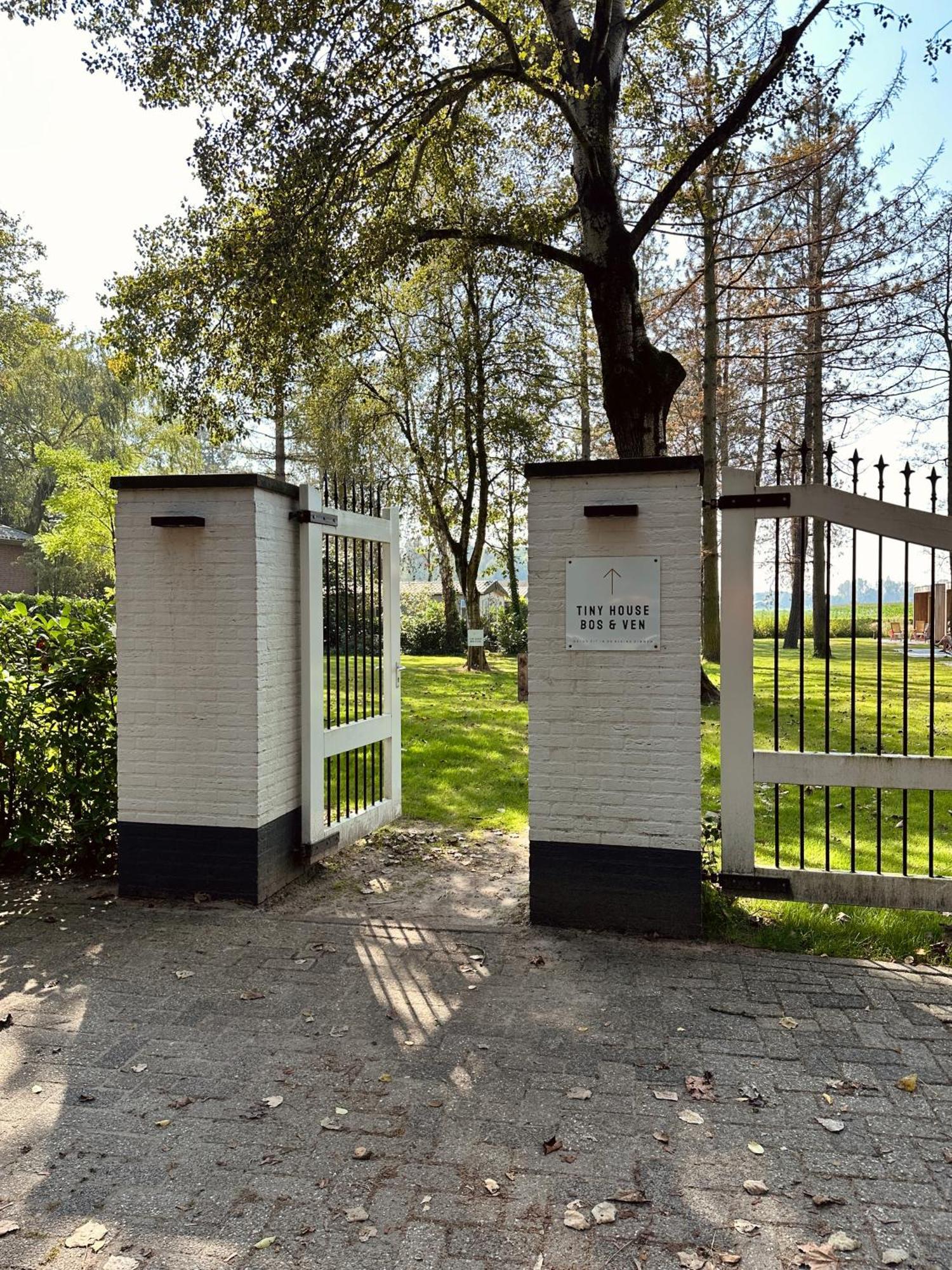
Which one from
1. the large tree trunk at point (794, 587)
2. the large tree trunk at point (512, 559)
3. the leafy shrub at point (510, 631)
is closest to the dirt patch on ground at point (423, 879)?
the leafy shrub at point (510, 631)

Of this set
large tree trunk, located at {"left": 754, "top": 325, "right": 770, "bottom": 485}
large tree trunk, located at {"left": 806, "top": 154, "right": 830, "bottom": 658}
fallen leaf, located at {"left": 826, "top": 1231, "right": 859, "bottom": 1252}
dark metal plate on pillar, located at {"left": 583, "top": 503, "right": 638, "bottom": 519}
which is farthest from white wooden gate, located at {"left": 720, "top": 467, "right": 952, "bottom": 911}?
large tree trunk, located at {"left": 754, "top": 325, "right": 770, "bottom": 485}

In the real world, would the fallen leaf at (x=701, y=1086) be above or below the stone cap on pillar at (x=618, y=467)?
below

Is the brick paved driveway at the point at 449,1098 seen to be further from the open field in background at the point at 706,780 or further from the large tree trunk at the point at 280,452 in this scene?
the large tree trunk at the point at 280,452

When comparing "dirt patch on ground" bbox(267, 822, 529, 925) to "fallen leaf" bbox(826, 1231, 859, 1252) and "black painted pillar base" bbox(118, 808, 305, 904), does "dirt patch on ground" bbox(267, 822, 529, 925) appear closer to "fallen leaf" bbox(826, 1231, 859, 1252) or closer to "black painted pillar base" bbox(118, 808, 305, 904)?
"black painted pillar base" bbox(118, 808, 305, 904)

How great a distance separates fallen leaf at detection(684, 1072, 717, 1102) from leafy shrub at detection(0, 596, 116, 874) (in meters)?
3.78

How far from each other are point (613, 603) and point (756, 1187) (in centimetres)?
264

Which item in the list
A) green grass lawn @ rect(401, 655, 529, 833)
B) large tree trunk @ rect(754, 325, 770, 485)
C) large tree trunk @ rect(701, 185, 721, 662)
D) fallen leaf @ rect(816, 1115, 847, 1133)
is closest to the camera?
fallen leaf @ rect(816, 1115, 847, 1133)

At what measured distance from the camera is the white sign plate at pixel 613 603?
441 cm

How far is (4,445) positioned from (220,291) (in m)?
36.7

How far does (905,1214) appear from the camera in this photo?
93.4 inches

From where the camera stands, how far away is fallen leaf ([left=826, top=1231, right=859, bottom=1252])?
2.24 meters

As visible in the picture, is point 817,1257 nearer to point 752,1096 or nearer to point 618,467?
point 752,1096

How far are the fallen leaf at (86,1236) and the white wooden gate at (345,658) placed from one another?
3005mm

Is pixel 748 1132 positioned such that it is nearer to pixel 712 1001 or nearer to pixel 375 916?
pixel 712 1001
